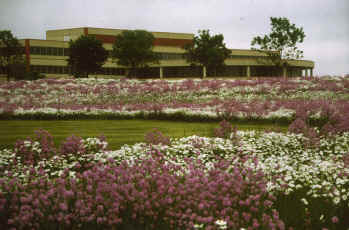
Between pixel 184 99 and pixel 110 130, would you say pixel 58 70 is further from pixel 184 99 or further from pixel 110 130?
pixel 110 130

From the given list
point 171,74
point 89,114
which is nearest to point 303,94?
point 89,114

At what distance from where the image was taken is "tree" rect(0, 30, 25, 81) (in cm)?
5985

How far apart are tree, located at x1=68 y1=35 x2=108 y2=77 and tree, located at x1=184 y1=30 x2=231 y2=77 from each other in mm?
14970

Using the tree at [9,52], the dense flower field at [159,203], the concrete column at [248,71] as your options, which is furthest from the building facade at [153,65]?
the dense flower field at [159,203]

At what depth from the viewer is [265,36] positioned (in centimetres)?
5500

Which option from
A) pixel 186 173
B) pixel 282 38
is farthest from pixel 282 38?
pixel 186 173

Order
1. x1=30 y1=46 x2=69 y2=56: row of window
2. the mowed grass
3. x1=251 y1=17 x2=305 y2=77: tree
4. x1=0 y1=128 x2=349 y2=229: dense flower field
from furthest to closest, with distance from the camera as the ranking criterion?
x1=30 y1=46 x2=69 y2=56: row of window → x1=251 y1=17 x2=305 y2=77: tree → the mowed grass → x1=0 y1=128 x2=349 y2=229: dense flower field

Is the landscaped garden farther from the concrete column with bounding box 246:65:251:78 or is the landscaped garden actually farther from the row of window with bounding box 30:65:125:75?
the concrete column with bounding box 246:65:251:78

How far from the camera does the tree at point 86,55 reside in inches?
2475

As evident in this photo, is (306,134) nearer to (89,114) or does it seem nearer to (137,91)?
(89,114)

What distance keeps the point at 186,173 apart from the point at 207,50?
190 ft

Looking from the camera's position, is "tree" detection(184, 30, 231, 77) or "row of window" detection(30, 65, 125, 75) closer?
"tree" detection(184, 30, 231, 77)

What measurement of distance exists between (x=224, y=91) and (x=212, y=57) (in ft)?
113

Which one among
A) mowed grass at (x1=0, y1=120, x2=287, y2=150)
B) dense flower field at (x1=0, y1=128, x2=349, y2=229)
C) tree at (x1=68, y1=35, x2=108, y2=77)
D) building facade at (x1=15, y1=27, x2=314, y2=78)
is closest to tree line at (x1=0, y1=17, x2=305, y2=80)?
tree at (x1=68, y1=35, x2=108, y2=77)
